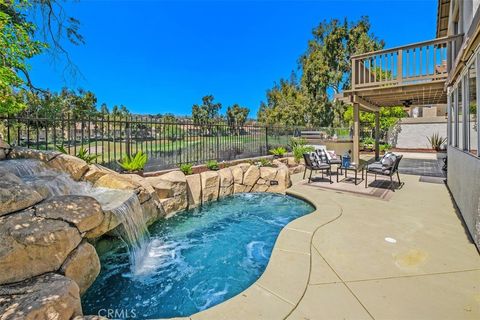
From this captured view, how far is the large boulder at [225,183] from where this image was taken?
24.1 feet

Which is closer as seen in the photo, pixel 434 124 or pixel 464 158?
pixel 464 158

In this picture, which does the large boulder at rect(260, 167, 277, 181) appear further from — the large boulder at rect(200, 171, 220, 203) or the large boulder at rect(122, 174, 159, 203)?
the large boulder at rect(122, 174, 159, 203)

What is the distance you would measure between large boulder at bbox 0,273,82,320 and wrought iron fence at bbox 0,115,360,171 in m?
3.86

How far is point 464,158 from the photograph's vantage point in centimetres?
447

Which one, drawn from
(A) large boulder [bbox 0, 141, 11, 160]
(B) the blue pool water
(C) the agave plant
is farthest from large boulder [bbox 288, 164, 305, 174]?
(C) the agave plant

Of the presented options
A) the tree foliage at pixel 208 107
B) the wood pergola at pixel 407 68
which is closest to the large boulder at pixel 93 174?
the wood pergola at pixel 407 68

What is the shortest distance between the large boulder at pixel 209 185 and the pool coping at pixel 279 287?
3.30 metres

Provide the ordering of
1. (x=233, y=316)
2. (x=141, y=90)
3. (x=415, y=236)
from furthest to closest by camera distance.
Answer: (x=141, y=90)
(x=415, y=236)
(x=233, y=316)

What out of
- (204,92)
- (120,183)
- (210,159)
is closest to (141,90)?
(204,92)

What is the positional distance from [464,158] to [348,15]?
25.0 m

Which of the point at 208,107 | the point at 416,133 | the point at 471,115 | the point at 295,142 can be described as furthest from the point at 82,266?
the point at 208,107

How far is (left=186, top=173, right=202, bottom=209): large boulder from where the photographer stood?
21.4 feet

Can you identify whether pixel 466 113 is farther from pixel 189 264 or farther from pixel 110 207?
pixel 110 207

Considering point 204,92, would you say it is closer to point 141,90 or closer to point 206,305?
point 141,90
